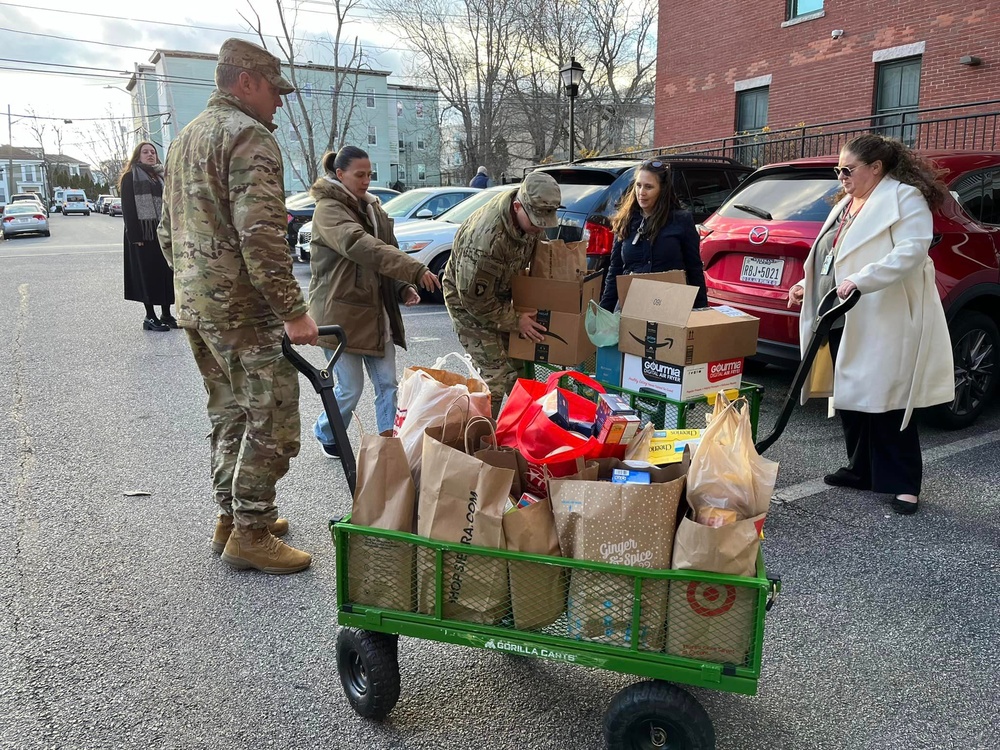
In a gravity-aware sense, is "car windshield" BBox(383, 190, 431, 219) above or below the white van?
below

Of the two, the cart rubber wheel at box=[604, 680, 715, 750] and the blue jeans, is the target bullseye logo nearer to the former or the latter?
the cart rubber wheel at box=[604, 680, 715, 750]

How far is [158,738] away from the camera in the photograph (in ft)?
7.89

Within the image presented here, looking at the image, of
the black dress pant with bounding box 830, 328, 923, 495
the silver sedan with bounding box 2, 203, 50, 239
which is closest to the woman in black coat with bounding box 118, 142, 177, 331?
the black dress pant with bounding box 830, 328, 923, 495

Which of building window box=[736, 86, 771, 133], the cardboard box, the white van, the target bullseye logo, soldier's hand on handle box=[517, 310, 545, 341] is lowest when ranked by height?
the target bullseye logo

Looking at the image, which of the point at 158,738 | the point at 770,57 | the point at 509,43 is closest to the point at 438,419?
the point at 158,738

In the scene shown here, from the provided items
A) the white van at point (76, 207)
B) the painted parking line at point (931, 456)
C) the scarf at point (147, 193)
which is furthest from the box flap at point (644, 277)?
the white van at point (76, 207)

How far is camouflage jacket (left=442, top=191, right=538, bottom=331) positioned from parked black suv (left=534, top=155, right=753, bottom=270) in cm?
338

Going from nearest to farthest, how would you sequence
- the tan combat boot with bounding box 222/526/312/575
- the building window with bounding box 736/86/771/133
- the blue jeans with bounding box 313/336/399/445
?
1. the tan combat boot with bounding box 222/526/312/575
2. the blue jeans with bounding box 313/336/399/445
3. the building window with bounding box 736/86/771/133

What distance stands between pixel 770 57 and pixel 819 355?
15830 mm

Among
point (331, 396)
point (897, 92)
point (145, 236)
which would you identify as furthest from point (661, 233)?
point (897, 92)

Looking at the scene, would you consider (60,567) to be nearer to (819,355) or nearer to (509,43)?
(819,355)

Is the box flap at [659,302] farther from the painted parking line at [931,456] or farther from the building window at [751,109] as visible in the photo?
the building window at [751,109]

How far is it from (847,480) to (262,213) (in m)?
3.37

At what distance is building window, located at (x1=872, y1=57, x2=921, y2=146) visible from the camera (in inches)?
595
